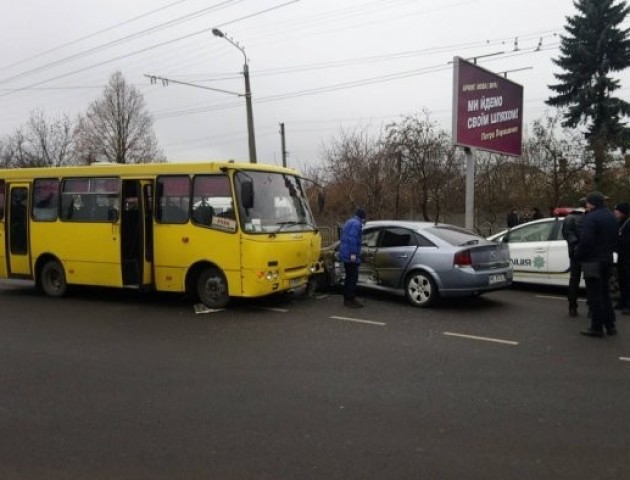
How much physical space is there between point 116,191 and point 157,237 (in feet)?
4.16

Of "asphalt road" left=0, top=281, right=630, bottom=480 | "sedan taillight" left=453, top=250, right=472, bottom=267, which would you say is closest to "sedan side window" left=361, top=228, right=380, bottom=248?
"sedan taillight" left=453, top=250, right=472, bottom=267

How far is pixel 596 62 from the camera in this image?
3666 centimetres

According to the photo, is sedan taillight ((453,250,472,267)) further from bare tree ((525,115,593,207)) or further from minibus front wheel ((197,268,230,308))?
bare tree ((525,115,593,207))

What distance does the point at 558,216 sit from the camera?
1209 centimetres

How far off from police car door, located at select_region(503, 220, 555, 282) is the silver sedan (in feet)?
5.14

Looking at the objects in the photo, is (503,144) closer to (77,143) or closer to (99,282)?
(99,282)

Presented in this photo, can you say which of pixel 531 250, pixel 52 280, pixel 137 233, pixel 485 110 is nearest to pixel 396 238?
pixel 531 250

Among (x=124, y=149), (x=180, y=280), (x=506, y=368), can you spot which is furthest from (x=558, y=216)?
(x=124, y=149)

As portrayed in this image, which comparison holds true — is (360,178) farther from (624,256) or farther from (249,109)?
(624,256)

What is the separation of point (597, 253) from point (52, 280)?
9.85 m

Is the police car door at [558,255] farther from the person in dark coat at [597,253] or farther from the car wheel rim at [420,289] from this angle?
the person in dark coat at [597,253]

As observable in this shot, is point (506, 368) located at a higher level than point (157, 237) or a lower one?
lower

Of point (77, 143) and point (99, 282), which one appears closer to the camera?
point (99, 282)

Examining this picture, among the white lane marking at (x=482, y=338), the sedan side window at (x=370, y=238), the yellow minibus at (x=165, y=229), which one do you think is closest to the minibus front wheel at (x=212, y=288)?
the yellow minibus at (x=165, y=229)
